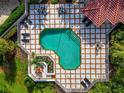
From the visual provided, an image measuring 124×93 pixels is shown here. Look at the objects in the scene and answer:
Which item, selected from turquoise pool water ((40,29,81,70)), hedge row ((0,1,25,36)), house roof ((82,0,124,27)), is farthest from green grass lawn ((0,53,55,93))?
house roof ((82,0,124,27))

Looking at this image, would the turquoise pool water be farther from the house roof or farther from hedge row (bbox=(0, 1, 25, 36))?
the house roof

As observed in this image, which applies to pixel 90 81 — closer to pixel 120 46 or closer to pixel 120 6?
pixel 120 46

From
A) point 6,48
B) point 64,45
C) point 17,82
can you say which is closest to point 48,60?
point 64,45

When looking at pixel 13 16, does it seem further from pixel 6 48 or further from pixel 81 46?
pixel 81 46

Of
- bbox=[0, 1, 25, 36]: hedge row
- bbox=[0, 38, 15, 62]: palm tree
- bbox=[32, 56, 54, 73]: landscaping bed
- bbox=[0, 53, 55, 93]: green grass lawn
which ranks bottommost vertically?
bbox=[0, 53, 55, 93]: green grass lawn

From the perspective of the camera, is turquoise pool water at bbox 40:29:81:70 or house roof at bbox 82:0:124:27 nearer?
house roof at bbox 82:0:124:27
